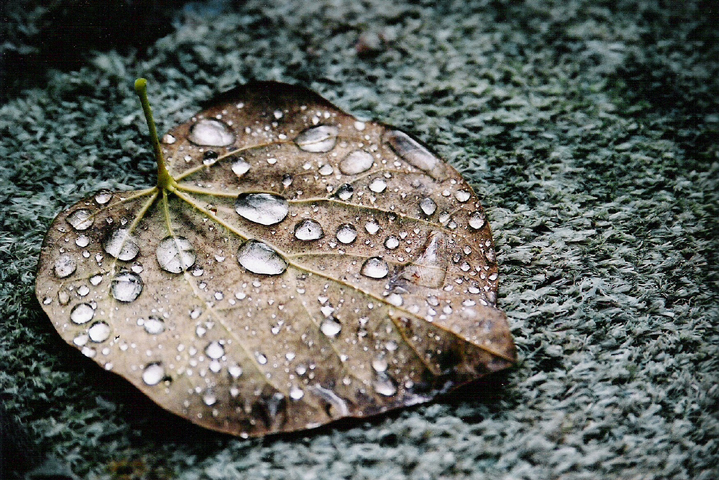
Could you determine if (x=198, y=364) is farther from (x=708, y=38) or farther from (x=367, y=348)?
(x=708, y=38)

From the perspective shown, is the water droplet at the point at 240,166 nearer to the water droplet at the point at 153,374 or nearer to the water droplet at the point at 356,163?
the water droplet at the point at 356,163

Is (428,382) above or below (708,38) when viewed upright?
below

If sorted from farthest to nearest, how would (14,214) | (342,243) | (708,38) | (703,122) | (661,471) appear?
(708,38) < (703,122) < (14,214) < (342,243) < (661,471)

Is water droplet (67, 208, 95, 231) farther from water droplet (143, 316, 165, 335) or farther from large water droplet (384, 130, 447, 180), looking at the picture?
Result: large water droplet (384, 130, 447, 180)

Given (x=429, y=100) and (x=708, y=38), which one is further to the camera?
(x=708, y=38)

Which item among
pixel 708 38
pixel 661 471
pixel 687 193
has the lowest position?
pixel 661 471

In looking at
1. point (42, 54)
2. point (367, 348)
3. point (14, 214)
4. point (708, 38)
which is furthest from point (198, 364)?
point (708, 38)
